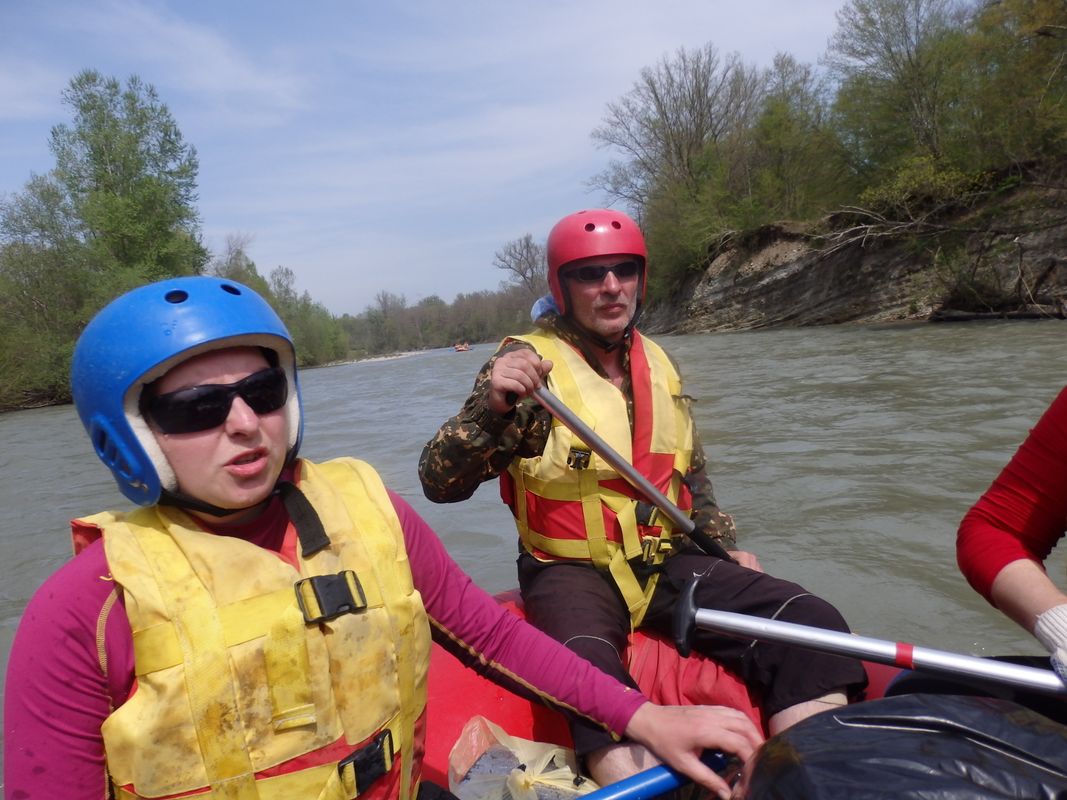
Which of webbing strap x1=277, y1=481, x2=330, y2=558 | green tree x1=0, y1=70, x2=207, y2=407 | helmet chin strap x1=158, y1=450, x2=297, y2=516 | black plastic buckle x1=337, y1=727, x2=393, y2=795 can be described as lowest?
black plastic buckle x1=337, y1=727, x2=393, y2=795

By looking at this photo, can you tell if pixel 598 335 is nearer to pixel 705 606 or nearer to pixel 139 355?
pixel 705 606

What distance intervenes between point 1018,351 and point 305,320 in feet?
157

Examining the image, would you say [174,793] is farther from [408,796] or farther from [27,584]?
[27,584]

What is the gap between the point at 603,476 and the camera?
2.21m

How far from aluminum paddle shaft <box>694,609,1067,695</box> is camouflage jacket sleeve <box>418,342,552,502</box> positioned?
0.82 meters

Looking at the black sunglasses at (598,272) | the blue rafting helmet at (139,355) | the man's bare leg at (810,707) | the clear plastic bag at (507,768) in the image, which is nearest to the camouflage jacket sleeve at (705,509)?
the black sunglasses at (598,272)

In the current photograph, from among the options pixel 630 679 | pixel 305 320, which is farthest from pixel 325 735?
pixel 305 320

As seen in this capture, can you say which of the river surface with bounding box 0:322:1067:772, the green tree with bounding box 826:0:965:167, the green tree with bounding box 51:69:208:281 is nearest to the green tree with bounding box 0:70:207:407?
the green tree with bounding box 51:69:208:281

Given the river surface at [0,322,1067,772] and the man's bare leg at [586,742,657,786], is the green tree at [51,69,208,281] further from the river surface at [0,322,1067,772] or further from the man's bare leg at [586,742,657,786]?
the man's bare leg at [586,742,657,786]

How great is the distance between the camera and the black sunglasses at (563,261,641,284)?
8.02 ft

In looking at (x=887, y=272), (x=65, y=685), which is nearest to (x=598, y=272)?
(x=65, y=685)

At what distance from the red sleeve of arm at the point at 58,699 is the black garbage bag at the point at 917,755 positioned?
904 millimetres

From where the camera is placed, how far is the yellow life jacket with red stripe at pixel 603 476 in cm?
217

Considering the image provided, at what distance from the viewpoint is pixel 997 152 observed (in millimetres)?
16312
